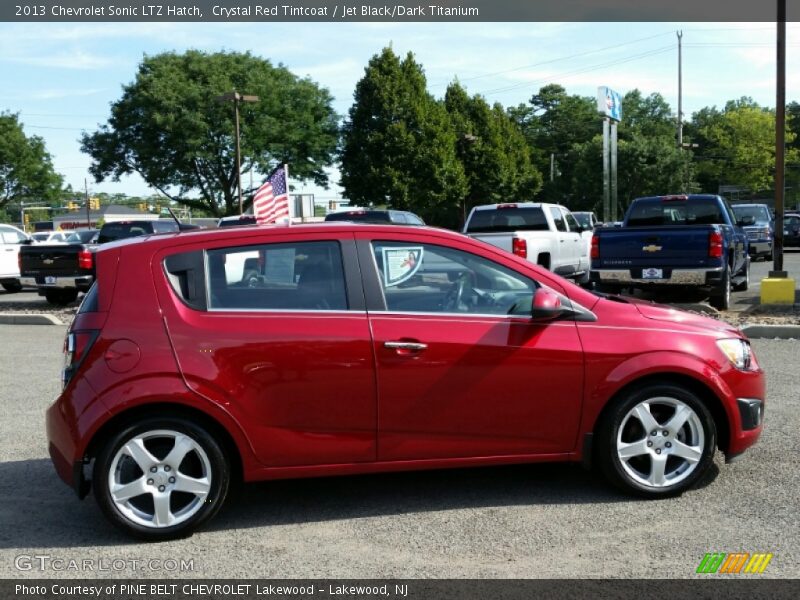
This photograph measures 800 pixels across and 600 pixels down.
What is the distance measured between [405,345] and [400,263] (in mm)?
548

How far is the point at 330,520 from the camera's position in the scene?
4.67 metres

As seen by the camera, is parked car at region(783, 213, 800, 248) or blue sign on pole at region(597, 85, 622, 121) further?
blue sign on pole at region(597, 85, 622, 121)

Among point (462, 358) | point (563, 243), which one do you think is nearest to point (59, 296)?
point (563, 243)

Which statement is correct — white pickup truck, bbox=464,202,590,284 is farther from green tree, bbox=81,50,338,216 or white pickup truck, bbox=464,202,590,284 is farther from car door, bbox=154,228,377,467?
green tree, bbox=81,50,338,216

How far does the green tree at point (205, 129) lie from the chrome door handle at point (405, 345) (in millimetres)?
44692

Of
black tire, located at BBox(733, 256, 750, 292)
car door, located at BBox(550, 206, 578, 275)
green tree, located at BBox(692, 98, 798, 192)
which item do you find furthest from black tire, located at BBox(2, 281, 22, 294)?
green tree, located at BBox(692, 98, 798, 192)

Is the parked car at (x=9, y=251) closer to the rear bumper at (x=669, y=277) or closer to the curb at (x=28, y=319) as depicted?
the curb at (x=28, y=319)

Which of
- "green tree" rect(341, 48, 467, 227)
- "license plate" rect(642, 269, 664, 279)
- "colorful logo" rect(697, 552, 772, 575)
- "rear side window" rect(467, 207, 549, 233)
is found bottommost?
"colorful logo" rect(697, 552, 772, 575)

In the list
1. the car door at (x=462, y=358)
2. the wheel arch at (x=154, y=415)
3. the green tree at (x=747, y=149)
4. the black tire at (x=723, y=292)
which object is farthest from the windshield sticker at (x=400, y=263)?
the green tree at (x=747, y=149)

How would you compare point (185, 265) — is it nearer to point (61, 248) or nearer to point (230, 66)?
point (61, 248)

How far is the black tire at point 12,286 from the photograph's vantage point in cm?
2188

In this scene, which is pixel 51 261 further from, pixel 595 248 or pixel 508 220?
pixel 595 248

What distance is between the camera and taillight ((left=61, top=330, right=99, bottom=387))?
4.40m

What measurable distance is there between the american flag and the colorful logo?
1536 centimetres
